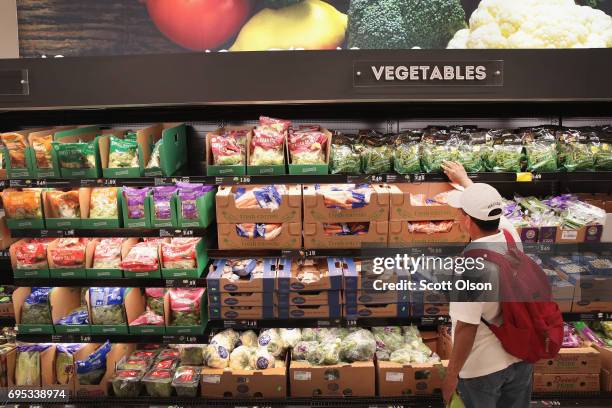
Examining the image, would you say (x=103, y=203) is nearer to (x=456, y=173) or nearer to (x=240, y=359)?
(x=240, y=359)

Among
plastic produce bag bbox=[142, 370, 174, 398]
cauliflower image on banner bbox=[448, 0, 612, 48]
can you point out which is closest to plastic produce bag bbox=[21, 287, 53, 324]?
plastic produce bag bbox=[142, 370, 174, 398]

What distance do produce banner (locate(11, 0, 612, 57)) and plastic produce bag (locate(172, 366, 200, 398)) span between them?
1.96m

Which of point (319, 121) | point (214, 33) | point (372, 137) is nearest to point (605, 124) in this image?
point (372, 137)

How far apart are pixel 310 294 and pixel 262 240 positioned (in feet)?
1.44

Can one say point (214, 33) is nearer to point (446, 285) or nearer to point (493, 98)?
point (493, 98)

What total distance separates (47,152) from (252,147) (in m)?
1.21

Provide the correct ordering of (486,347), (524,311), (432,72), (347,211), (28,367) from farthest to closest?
(28,367) < (347,211) < (432,72) < (486,347) < (524,311)

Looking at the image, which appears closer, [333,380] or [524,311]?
[524,311]

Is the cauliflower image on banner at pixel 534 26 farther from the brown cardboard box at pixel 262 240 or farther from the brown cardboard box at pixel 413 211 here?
the brown cardboard box at pixel 262 240

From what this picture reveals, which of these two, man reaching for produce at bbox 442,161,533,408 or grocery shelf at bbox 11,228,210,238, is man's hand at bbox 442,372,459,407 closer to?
man reaching for produce at bbox 442,161,533,408

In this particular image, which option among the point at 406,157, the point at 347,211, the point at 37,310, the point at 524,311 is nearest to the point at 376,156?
the point at 406,157

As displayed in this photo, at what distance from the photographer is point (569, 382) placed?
10.2ft

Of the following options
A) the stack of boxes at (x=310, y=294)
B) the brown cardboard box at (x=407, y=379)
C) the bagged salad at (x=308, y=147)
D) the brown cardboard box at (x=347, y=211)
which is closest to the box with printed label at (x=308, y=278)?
the stack of boxes at (x=310, y=294)

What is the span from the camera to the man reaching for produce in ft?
7.45
